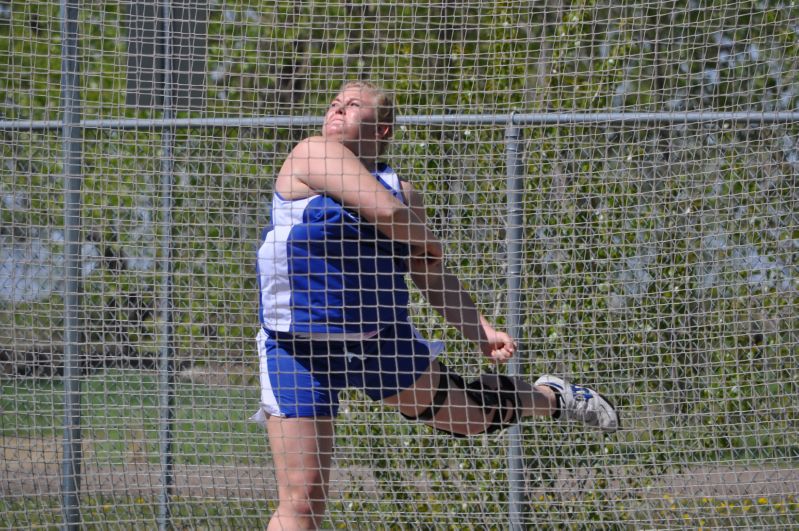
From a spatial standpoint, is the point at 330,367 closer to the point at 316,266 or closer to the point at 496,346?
the point at 316,266

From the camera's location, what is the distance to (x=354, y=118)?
3150 mm

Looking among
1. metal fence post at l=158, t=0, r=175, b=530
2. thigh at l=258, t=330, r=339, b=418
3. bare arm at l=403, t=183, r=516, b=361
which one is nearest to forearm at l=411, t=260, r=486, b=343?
bare arm at l=403, t=183, r=516, b=361

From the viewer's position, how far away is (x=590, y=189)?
159 inches

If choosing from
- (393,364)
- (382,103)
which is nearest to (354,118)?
(382,103)

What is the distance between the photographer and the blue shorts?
3.04 metres

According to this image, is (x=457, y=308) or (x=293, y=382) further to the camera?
(x=457, y=308)

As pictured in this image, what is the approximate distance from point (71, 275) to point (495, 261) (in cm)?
178

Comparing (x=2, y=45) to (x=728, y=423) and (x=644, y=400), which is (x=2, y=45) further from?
(x=728, y=423)

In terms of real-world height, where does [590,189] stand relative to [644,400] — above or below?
above

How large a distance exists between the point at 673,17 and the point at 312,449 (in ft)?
7.72

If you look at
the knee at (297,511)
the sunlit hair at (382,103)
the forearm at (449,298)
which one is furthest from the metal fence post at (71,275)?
the forearm at (449,298)

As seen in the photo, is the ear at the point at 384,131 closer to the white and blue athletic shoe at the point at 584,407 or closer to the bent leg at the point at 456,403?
the bent leg at the point at 456,403

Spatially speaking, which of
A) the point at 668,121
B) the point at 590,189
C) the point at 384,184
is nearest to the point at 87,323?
the point at 384,184

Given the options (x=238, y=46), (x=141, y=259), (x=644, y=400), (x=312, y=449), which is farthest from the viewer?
(x=238, y=46)
